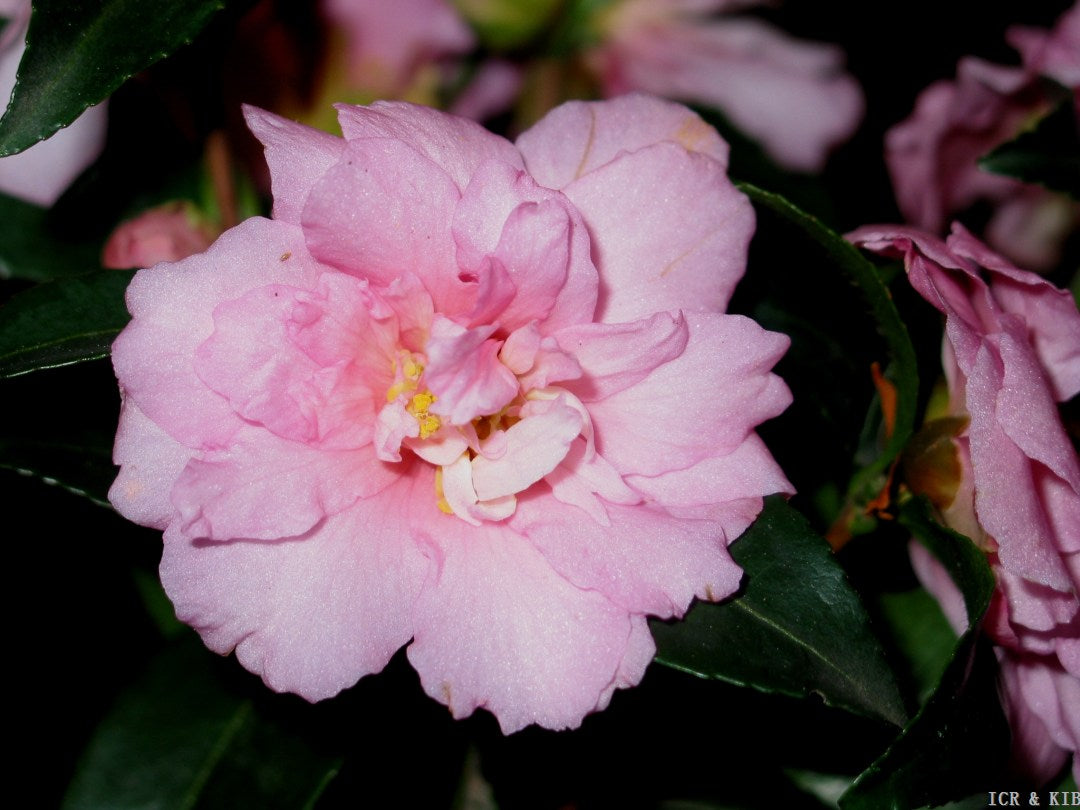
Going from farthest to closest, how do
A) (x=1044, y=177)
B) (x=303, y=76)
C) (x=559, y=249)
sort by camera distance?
(x=303, y=76) < (x=1044, y=177) < (x=559, y=249)

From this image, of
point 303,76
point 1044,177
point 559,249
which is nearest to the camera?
point 559,249

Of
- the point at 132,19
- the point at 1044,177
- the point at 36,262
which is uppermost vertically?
the point at 132,19

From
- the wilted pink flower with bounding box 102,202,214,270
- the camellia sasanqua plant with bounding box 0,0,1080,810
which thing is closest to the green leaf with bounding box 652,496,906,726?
the camellia sasanqua plant with bounding box 0,0,1080,810

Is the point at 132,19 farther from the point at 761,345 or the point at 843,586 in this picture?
the point at 843,586

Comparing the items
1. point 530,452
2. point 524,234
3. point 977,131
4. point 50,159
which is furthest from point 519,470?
point 977,131

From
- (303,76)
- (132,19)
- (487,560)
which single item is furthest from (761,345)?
(303,76)

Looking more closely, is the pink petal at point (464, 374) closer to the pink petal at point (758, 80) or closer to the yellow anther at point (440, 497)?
the yellow anther at point (440, 497)
